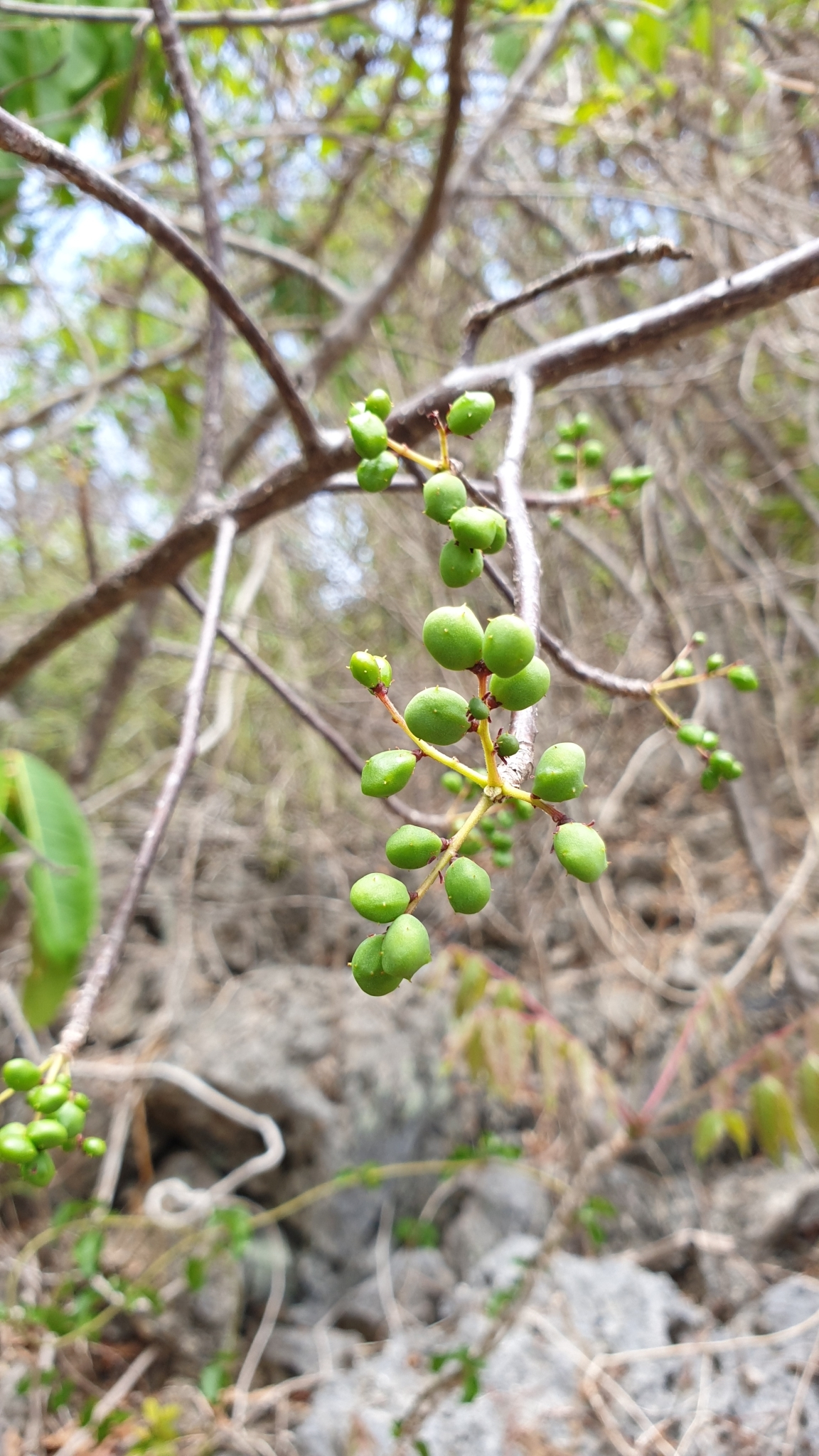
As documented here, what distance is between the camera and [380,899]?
0.45m

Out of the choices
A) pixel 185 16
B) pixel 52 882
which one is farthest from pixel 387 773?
pixel 185 16

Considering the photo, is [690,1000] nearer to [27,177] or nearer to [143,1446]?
[143,1446]

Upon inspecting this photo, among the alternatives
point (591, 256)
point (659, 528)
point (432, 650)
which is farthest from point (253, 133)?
point (432, 650)

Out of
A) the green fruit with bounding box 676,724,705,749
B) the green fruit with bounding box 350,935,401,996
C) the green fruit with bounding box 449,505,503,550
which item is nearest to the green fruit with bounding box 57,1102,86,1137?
the green fruit with bounding box 350,935,401,996

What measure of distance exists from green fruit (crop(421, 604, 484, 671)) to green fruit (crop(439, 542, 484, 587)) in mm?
35

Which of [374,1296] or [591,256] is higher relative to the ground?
[591,256]

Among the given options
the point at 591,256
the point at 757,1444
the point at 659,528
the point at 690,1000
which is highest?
the point at 659,528

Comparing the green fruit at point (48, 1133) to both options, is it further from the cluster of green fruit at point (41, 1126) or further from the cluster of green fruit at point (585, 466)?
the cluster of green fruit at point (585, 466)

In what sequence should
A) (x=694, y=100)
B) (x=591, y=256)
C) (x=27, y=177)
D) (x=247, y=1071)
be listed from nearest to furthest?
1. (x=591, y=256)
2. (x=27, y=177)
3. (x=247, y=1071)
4. (x=694, y=100)

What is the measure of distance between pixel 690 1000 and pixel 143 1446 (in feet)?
6.25

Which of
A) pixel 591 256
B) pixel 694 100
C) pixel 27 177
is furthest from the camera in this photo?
pixel 694 100

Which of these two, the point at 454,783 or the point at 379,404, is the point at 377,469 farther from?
the point at 454,783

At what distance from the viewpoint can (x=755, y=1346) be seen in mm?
1703

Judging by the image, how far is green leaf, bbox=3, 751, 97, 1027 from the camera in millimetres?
1633
